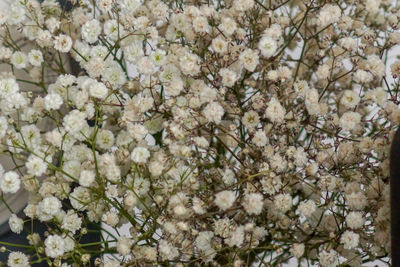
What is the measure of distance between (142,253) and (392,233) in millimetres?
326

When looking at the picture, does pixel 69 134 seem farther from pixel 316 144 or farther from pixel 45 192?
pixel 316 144

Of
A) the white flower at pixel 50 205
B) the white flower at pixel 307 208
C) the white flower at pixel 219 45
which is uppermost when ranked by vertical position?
the white flower at pixel 219 45

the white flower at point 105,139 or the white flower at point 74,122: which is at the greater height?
the white flower at point 105,139

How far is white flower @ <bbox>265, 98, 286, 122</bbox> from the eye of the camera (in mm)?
801

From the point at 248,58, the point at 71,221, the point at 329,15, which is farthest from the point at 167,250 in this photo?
the point at 329,15

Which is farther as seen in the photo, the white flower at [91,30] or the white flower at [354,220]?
the white flower at [91,30]

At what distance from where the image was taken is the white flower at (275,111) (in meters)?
0.80

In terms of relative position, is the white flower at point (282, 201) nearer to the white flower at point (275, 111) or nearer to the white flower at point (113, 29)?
the white flower at point (275, 111)

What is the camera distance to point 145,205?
0.81 metres

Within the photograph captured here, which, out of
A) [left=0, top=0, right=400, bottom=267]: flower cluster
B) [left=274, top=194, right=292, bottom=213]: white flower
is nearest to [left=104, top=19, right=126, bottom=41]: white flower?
[left=0, top=0, right=400, bottom=267]: flower cluster

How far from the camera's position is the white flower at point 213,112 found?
79cm

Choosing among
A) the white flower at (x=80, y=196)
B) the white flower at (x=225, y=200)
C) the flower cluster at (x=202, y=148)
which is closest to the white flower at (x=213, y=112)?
the flower cluster at (x=202, y=148)

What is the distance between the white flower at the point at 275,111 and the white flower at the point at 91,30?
0.29m

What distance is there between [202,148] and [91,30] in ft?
0.83
